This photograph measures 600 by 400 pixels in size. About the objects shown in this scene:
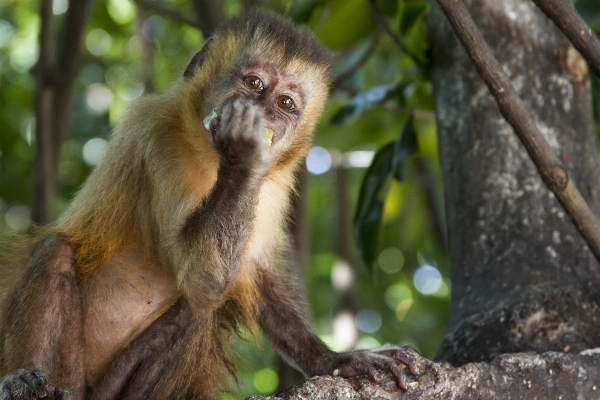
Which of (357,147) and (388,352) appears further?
(357,147)

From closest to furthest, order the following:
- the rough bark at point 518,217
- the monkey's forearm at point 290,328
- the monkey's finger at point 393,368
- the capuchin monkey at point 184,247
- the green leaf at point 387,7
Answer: the monkey's finger at point 393,368, the capuchin monkey at point 184,247, the rough bark at point 518,217, the monkey's forearm at point 290,328, the green leaf at point 387,7

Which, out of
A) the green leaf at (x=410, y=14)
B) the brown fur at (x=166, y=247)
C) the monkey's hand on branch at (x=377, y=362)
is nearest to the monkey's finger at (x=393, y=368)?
the monkey's hand on branch at (x=377, y=362)

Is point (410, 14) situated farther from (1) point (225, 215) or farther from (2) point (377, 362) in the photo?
(2) point (377, 362)

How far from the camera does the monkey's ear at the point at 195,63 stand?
3625mm

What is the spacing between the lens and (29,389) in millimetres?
2840

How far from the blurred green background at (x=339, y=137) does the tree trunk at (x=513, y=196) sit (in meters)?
0.43

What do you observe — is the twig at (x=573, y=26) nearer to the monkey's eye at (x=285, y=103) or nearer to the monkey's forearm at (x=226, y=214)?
the monkey's eye at (x=285, y=103)

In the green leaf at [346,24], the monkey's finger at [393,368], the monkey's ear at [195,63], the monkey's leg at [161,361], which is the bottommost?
the monkey's leg at [161,361]

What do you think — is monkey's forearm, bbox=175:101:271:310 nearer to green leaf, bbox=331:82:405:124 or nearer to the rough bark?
the rough bark

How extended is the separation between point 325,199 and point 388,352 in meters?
4.82

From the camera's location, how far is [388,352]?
3182 mm

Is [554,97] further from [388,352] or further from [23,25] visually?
[23,25]

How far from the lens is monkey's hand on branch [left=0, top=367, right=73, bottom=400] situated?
2.83 m

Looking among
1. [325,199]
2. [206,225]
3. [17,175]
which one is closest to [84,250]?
[206,225]
